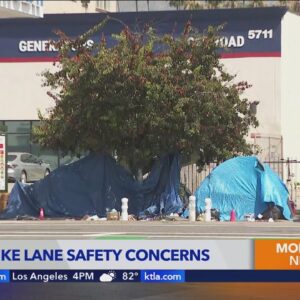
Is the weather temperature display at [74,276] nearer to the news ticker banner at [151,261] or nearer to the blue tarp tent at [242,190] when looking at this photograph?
the news ticker banner at [151,261]

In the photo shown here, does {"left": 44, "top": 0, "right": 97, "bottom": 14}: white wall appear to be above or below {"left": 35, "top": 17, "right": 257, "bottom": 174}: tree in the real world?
above

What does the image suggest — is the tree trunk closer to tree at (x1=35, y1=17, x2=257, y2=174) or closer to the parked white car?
tree at (x1=35, y1=17, x2=257, y2=174)

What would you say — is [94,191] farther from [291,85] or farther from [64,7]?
[64,7]

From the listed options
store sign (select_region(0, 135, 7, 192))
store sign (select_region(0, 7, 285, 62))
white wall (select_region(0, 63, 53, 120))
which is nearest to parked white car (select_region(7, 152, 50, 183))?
white wall (select_region(0, 63, 53, 120))

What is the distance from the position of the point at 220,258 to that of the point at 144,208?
17561mm

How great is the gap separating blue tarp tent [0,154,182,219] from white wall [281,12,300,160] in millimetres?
11056

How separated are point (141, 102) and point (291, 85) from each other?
13.1 m

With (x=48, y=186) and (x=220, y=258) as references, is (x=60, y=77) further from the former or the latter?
(x=220, y=258)

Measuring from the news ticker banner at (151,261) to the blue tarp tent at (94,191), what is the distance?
17250 mm

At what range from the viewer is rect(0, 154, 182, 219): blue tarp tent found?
888 inches

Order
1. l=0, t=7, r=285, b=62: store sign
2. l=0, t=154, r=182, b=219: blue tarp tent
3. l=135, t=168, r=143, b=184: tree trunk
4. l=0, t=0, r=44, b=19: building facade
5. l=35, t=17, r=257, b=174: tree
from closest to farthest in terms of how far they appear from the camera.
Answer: l=35, t=17, r=257, b=174: tree
l=0, t=154, r=182, b=219: blue tarp tent
l=135, t=168, r=143, b=184: tree trunk
l=0, t=0, r=44, b=19: building facade
l=0, t=7, r=285, b=62: store sign

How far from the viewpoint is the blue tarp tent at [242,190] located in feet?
69.2

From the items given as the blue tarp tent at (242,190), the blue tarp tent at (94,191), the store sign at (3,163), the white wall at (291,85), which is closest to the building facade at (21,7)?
the store sign at (3,163)

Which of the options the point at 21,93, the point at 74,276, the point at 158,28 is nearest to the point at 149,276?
the point at 74,276
